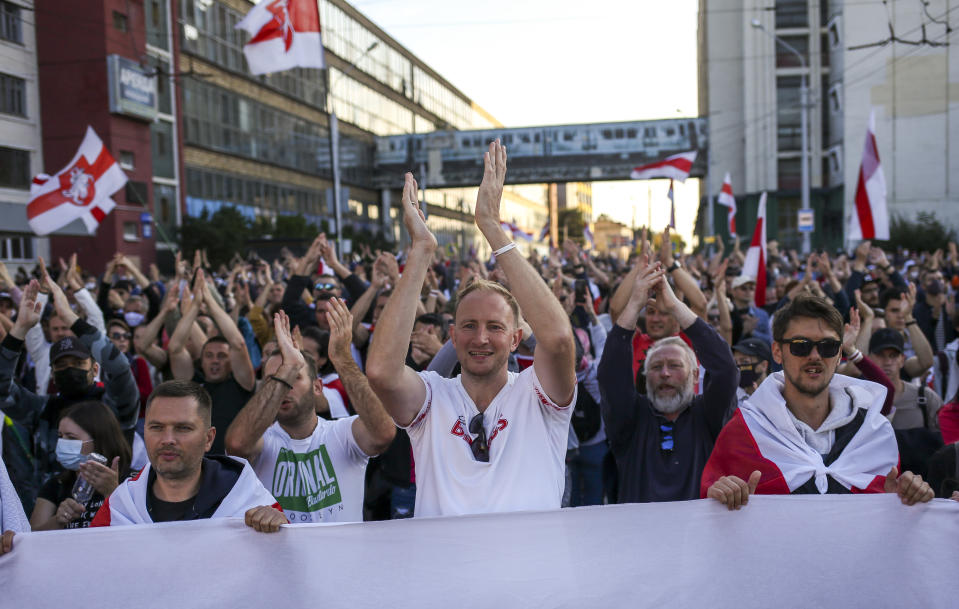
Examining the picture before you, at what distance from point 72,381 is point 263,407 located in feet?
7.11

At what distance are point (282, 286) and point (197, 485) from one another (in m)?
6.83

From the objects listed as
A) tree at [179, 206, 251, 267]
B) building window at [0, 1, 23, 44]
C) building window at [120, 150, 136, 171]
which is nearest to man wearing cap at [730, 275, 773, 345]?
tree at [179, 206, 251, 267]

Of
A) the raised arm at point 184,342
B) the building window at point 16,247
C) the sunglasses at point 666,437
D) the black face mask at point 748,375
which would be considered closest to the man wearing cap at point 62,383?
the raised arm at point 184,342

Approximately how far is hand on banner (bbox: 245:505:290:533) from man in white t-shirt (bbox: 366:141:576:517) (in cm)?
50

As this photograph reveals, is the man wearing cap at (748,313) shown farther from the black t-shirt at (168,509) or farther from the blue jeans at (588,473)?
the black t-shirt at (168,509)

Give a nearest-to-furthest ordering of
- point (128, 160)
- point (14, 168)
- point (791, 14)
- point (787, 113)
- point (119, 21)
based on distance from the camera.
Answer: point (14, 168) < point (119, 21) < point (128, 160) < point (791, 14) < point (787, 113)

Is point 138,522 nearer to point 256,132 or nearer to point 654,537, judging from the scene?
point 654,537

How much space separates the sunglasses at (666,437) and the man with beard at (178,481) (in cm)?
189

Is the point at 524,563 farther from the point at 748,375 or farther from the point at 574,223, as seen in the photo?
the point at 574,223

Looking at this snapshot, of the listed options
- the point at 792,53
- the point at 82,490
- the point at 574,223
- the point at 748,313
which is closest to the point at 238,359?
the point at 82,490

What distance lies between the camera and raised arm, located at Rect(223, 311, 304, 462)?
12.6ft

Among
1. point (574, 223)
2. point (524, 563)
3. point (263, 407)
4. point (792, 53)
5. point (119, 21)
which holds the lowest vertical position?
point (524, 563)

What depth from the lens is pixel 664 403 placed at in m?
4.37

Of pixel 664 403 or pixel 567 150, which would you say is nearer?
pixel 664 403
